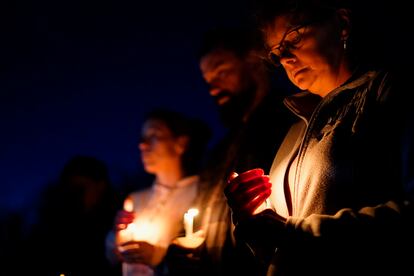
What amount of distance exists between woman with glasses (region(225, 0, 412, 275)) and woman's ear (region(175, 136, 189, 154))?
2.09 metres

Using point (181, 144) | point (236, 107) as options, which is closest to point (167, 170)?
point (181, 144)

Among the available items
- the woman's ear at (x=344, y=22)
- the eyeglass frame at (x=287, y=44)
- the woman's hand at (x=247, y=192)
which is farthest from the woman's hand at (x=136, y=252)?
the woman's ear at (x=344, y=22)

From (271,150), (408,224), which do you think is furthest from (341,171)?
(271,150)

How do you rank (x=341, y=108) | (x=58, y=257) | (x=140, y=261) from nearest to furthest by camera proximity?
(x=341, y=108) → (x=140, y=261) → (x=58, y=257)

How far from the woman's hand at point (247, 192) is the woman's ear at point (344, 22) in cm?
83

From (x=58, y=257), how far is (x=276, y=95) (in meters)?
2.82

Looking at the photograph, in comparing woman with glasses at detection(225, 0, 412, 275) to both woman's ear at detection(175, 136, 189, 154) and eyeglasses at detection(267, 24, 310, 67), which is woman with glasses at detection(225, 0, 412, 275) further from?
woman's ear at detection(175, 136, 189, 154)

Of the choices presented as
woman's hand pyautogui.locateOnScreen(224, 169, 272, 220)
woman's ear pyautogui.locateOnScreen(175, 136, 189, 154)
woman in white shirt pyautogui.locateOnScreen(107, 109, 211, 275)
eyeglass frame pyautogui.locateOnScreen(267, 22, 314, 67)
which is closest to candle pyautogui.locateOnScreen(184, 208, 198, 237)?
woman's hand pyautogui.locateOnScreen(224, 169, 272, 220)

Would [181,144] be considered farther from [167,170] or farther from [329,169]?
[329,169]

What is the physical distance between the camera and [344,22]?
2.19m

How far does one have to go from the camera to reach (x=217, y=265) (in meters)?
3.03

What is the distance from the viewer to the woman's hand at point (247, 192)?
193 centimetres

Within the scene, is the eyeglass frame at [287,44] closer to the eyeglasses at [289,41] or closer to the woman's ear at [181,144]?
the eyeglasses at [289,41]

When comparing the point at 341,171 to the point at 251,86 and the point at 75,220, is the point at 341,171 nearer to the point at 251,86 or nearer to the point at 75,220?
the point at 251,86
